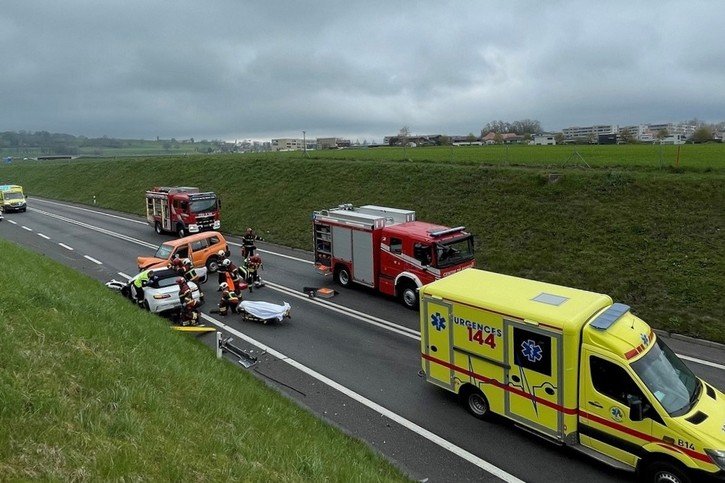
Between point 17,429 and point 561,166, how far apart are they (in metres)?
28.3

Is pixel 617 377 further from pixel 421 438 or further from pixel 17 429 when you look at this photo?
pixel 17 429

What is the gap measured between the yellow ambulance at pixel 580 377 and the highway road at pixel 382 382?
1.53 ft

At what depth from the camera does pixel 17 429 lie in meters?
4.96

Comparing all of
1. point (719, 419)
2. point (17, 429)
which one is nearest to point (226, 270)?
point (17, 429)

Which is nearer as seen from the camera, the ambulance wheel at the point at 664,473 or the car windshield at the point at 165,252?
the ambulance wheel at the point at 664,473

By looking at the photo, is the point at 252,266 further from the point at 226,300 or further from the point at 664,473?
the point at 664,473

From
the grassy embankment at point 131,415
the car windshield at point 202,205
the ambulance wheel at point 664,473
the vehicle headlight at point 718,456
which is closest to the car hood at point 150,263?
the grassy embankment at point 131,415

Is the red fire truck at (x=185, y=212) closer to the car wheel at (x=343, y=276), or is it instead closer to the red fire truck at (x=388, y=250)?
the red fire truck at (x=388, y=250)

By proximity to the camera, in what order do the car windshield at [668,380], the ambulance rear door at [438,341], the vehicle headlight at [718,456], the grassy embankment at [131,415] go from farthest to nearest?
1. the ambulance rear door at [438,341]
2. the car windshield at [668,380]
3. the vehicle headlight at [718,456]
4. the grassy embankment at [131,415]

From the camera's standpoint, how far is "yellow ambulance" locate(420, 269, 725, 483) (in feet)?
23.1

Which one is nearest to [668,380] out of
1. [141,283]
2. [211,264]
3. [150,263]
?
[141,283]

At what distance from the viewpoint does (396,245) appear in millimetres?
16438

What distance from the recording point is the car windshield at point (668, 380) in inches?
286

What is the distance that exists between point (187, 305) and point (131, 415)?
8.81 metres
